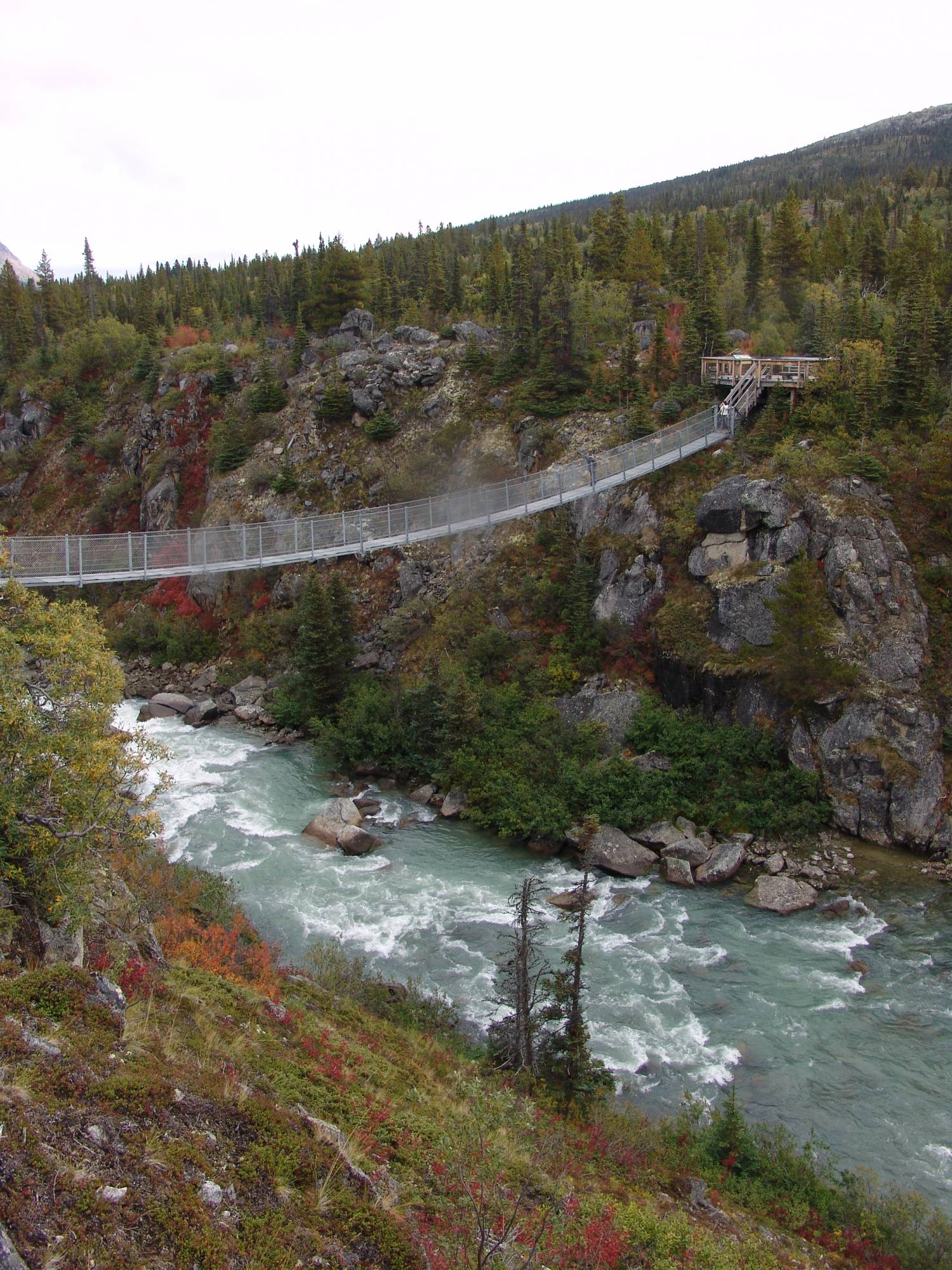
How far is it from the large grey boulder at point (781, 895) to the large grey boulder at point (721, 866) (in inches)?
27.5

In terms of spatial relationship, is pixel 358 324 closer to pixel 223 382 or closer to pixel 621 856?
pixel 223 382

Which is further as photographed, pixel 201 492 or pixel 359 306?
pixel 359 306

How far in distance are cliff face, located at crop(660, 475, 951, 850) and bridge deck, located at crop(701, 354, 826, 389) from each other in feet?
15.5

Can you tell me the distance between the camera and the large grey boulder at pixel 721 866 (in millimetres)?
18734

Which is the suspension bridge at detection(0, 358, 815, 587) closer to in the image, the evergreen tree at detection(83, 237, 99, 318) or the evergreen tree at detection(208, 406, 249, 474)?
the evergreen tree at detection(208, 406, 249, 474)

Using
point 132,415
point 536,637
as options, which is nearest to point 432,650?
point 536,637

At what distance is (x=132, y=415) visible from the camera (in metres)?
46.5

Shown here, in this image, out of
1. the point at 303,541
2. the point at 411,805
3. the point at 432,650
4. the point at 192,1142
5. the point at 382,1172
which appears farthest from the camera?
the point at 432,650

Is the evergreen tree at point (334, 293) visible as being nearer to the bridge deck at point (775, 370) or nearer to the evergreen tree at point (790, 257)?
the evergreen tree at point (790, 257)

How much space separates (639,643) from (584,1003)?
11.9m

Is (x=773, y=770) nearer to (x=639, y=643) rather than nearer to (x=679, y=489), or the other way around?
(x=639, y=643)

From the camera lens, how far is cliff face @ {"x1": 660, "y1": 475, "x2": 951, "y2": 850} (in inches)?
762

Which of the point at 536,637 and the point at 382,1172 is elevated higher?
the point at 536,637

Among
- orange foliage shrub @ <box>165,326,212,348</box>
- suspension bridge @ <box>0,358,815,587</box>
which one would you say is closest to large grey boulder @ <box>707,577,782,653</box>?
suspension bridge @ <box>0,358,815,587</box>
